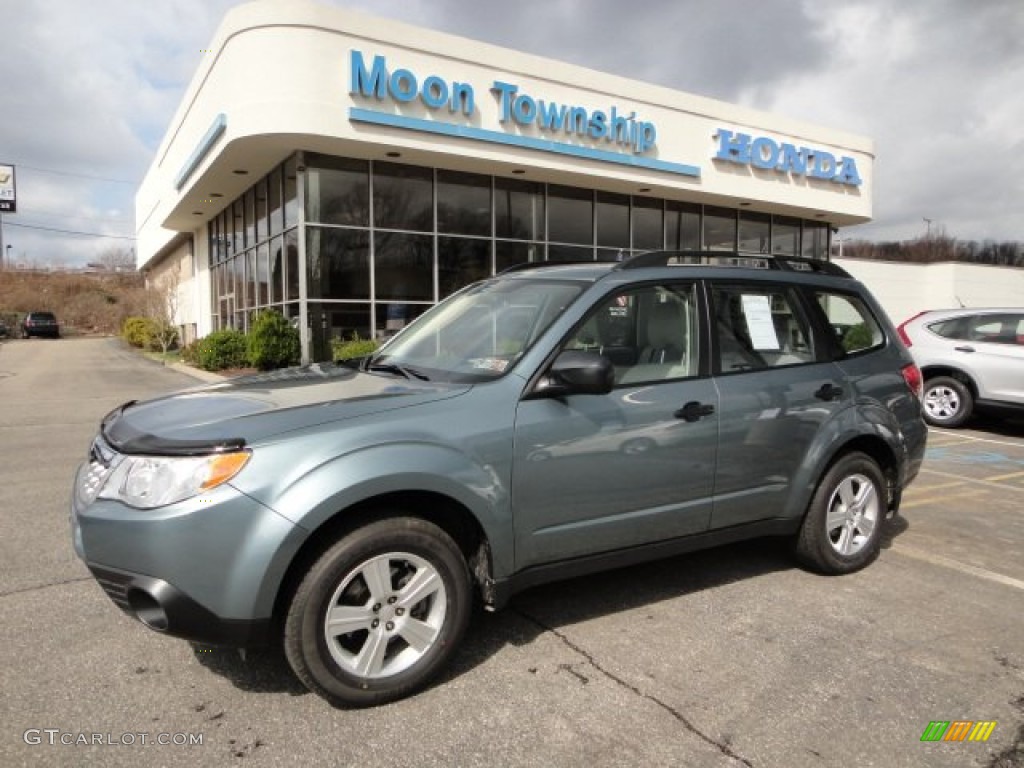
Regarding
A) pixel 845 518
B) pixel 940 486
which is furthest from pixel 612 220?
pixel 845 518

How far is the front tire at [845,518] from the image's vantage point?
4172 mm

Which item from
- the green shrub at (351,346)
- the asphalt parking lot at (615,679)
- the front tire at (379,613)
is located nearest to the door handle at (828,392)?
the asphalt parking lot at (615,679)

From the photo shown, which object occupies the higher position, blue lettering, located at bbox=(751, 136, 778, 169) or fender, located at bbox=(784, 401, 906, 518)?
blue lettering, located at bbox=(751, 136, 778, 169)

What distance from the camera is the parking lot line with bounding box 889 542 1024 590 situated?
169 inches

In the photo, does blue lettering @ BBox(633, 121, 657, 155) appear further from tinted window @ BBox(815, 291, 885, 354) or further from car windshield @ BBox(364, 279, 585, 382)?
car windshield @ BBox(364, 279, 585, 382)

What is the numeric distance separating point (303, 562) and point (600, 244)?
17.1 metres

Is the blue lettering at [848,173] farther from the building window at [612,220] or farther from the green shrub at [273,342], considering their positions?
the green shrub at [273,342]

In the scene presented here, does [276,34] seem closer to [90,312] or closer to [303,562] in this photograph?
[303,562]

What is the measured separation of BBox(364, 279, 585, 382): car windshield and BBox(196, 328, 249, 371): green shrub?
1388 centimetres

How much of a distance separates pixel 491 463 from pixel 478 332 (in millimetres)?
986

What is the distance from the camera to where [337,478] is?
8.81 ft

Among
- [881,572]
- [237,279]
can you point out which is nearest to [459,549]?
[881,572]

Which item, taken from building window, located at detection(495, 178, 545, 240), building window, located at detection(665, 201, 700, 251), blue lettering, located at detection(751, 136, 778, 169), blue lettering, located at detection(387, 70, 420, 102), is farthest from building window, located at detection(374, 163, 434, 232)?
blue lettering, located at detection(751, 136, 778, 169)

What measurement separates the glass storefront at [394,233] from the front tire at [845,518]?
30.6ft
